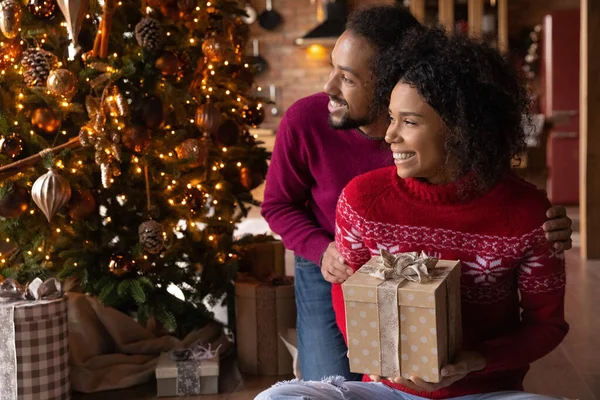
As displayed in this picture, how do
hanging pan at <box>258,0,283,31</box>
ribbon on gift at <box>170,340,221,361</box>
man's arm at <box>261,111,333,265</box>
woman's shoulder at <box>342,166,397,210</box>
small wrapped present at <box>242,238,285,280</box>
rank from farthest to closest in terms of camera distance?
1. hanging pan at <box>258,0,283,31</box>
2. small wrapped present at <box>242,238,285,280</box>
3. ribbon on gift at <box>170,340,221,361</box>
4. man's arm at <box>261,111,333,265</box>
5. woman's shoulder at <box>342,166,397,210</box>

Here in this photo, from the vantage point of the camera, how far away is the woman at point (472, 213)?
5.28ft

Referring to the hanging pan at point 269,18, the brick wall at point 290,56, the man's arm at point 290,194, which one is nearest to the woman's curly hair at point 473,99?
the man's arm at point 290,194

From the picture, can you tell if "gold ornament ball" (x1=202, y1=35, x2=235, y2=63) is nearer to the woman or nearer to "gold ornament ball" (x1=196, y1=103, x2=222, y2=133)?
"gold ornament ball" (x1=196, y1=103, x2=222, y2=133)

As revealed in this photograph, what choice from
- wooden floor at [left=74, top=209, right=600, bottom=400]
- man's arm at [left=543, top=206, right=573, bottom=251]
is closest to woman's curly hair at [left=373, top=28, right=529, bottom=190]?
man's arm at [left=543, top=206, right=573, bottom=251]

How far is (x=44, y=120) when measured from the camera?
2801 mm

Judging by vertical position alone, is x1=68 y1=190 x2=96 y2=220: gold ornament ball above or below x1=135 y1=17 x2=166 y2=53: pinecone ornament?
below

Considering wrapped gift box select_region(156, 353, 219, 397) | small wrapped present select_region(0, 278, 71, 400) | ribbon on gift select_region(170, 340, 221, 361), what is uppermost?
small wrapped present select_region(0, 278, 71, 400)

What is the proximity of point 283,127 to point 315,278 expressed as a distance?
1.60ft

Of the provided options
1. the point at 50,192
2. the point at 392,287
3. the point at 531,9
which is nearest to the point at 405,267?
the point at 392,287

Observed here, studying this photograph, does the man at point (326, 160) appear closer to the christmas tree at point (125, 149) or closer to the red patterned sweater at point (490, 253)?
the red patterned sweater at point (490, 253)

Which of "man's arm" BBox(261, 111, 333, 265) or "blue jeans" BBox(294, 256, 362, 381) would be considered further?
"blue jeans" BBox(294, 256, 362, 381)

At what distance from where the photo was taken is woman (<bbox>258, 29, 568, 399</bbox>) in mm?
1609

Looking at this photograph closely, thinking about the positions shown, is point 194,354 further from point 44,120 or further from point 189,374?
point 44,120

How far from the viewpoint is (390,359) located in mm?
1498
